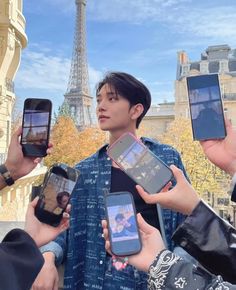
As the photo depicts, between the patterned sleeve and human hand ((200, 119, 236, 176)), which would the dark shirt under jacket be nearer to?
human hand ((200, 119, 236, 176))

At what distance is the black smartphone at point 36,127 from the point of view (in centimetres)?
132

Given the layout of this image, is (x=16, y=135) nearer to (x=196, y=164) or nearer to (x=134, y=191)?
(x=134, y=191)

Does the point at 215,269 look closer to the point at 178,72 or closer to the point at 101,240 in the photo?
the point at 101,240

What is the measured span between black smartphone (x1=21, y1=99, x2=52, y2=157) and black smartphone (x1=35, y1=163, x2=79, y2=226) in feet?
0.66

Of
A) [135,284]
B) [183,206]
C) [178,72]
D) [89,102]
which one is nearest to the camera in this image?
[183,206]

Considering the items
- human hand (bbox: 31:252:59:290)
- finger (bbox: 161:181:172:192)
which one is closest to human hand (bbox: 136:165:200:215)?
finger (bbox: 161:181:172:192)

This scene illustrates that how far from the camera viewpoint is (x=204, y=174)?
44.5 feet

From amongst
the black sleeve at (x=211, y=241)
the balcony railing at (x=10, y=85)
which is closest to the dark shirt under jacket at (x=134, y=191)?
the black sleeve at (x=211, y=241)

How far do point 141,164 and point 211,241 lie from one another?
328mm

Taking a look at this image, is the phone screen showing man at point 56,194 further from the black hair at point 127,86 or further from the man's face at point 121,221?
the black hair at point 127,86

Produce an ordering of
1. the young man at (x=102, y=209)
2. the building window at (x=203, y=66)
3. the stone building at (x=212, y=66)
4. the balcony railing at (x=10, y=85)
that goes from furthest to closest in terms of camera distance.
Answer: the building window at (x=203, y=66) < the stone building at (x=212, y=66) < the balcony railing at (x=10, y=85) < the young man at (x=102, y=209)

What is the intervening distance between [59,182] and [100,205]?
33 centimetres

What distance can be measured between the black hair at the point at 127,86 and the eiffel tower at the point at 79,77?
29414 millimetres

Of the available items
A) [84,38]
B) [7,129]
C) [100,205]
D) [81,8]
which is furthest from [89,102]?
[100,205]
